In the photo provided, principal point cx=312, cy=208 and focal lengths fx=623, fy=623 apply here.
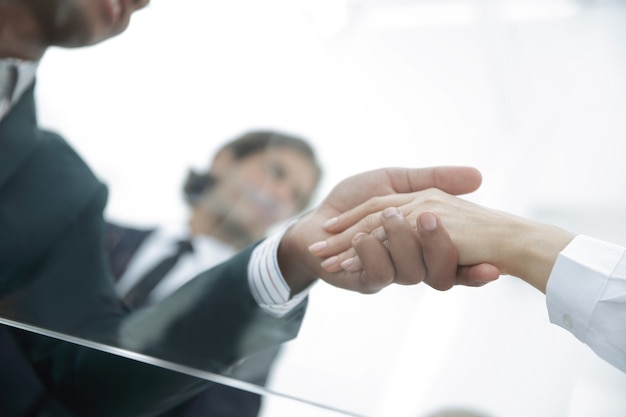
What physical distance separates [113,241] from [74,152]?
11 cm

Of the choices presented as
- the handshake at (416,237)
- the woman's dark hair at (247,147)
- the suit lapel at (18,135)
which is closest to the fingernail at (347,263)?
the handshake at (416,237)

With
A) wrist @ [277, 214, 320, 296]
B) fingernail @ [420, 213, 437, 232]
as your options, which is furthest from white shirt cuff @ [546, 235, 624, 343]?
wrist @ [277, 214, 320, 296]

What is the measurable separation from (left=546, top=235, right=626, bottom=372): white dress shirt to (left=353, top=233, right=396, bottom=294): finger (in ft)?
0.44

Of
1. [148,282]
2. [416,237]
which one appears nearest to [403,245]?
[416,237]

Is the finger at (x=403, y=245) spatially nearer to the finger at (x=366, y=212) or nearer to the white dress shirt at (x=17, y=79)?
the finger at (x=366, y=212)

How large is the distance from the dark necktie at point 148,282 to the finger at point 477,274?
0.91ft

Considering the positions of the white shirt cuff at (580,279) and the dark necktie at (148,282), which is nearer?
the white shirt cuff at (580,279)

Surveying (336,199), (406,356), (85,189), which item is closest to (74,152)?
(85,189)

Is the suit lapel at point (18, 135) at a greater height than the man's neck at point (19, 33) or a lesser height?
lesser

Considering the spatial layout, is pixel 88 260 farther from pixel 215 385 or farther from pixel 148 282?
pixel 215 385

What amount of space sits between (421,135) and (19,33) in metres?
0.43

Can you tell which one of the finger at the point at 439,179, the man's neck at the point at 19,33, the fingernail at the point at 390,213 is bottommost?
the fingernail at the point at 390,213

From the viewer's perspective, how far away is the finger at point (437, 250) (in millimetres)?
528

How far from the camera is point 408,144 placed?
1.87 feet
